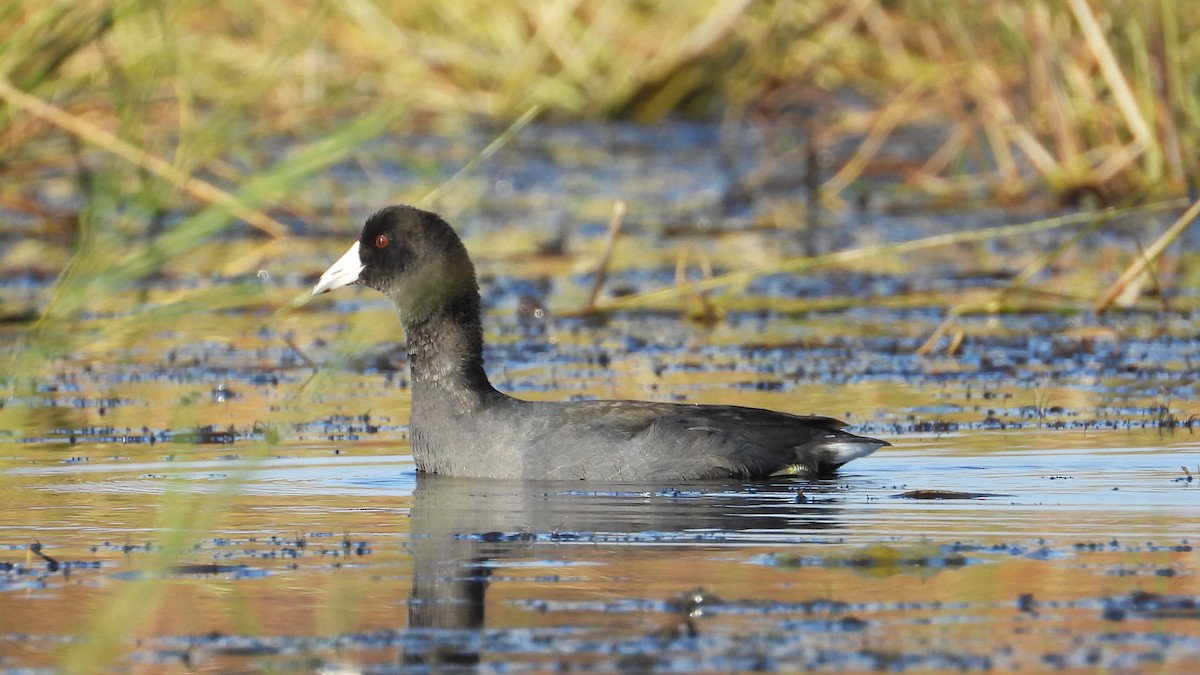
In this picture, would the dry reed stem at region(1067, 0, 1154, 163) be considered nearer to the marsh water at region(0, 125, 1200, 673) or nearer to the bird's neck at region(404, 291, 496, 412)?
the marsh water at region(0, 125, 1200, 673)

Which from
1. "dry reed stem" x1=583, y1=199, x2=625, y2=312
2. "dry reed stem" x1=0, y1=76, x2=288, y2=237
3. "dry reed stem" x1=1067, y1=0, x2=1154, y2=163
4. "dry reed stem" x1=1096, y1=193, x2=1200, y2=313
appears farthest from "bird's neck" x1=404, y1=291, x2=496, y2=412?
"dry reed stem" x1=1067, y1=0, x2=1154, y2=163

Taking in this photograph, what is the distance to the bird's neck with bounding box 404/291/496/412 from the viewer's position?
7.39 metres

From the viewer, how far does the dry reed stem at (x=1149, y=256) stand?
29.3 ft

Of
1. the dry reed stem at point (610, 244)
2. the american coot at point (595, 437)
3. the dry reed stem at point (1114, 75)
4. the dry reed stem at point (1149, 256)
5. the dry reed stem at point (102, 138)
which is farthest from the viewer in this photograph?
the dry reed stem at point (1114, 75)

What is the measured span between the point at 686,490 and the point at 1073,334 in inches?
158

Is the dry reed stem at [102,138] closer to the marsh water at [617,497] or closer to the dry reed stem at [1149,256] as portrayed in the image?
the marsh water at [617,497]

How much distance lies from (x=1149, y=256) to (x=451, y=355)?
11.2 feet

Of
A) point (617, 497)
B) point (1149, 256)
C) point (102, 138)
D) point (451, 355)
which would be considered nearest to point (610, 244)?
point (1149, 256)

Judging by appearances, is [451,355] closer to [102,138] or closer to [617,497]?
[617,497]

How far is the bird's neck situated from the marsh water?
305mm

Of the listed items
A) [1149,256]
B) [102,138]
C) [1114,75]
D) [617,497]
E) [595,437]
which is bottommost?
[617,497]

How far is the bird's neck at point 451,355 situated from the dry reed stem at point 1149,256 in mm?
3069

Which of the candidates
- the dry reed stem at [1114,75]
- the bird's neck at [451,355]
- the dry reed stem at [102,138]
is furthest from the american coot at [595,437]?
the dry reed stem at [1114,75]

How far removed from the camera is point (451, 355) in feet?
24.7
